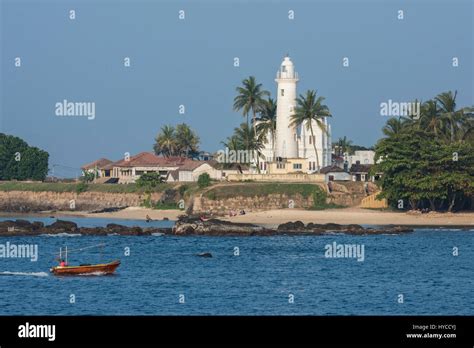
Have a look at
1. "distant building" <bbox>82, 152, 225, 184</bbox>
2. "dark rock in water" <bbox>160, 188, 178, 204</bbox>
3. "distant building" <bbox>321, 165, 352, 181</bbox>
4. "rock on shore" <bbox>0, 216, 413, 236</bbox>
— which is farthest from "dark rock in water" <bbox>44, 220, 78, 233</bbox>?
"distant building" <bbox>82, 152, 225, 184</bbox>

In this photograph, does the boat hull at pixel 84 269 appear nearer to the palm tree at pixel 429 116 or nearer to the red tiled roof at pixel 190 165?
the palm tree at pixel 429 116

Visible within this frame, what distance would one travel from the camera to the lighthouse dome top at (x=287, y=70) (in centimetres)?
12762

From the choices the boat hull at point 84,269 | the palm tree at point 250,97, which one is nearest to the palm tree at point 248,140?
the palm tree at point 250,97

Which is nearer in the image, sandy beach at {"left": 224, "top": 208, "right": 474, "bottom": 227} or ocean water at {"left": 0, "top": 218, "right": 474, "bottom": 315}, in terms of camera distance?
ocean water at {"left": 0, "top": 218, "right": 474, "bottom": 315}

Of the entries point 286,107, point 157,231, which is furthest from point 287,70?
point 157,231

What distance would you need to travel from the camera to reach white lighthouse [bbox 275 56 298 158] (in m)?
127

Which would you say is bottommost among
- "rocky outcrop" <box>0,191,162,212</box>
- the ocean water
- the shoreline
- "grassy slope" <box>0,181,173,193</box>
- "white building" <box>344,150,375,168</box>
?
the ocean water

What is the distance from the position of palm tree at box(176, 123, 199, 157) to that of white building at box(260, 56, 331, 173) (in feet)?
97.5

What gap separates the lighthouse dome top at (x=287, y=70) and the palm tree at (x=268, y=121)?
→ 5.85 metres

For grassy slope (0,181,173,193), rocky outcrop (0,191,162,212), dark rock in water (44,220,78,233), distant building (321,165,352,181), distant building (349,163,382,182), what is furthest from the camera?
grassy slope (0,181,173,193)

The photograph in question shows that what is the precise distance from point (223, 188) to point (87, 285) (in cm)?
6083

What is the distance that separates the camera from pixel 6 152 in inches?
6058

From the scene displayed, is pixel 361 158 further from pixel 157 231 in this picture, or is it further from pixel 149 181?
pixel 157 231

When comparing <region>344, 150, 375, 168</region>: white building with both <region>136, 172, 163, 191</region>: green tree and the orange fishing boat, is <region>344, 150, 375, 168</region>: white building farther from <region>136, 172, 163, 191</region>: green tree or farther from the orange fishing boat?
the orange fishing boat
